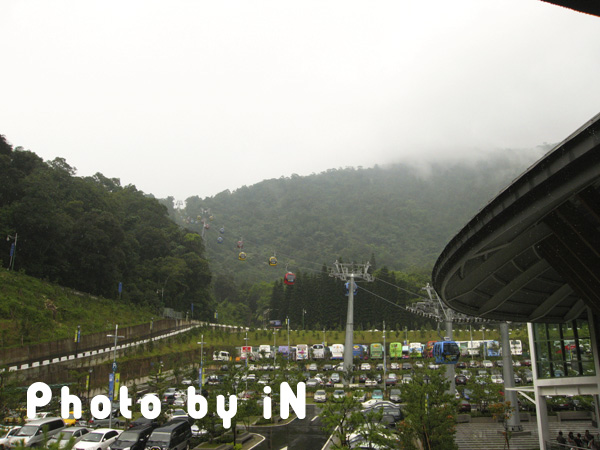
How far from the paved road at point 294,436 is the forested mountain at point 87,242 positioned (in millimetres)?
44591

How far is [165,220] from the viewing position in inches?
4035

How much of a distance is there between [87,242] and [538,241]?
6942 centimetres

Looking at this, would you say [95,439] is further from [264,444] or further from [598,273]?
[598,273]

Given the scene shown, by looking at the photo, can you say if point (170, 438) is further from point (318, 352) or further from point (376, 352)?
point (376, 352)

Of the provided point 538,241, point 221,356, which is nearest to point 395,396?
point 221,356

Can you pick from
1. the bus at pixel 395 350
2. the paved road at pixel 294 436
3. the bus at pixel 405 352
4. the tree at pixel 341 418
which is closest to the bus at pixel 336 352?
the bus at pixel 395 350

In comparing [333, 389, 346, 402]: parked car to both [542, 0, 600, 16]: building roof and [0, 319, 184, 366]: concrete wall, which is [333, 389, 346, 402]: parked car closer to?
[542, 0, 600, 16]: building roof

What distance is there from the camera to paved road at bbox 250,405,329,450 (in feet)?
81.1

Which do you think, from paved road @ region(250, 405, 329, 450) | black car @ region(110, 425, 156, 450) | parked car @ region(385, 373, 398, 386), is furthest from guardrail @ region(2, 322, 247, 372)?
parked car @ region(385, 373, 398, 386)

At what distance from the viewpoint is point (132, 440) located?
20438 millimetres

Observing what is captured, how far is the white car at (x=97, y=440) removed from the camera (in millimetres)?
20078

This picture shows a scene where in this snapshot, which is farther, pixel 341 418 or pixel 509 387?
pixel 509 387

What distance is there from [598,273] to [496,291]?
258 inches

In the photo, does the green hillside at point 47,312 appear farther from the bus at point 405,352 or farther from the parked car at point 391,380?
the bus at point 405,352
